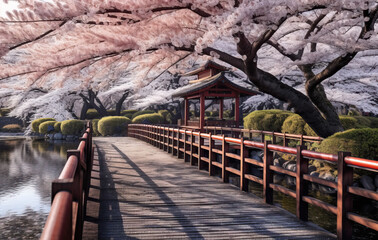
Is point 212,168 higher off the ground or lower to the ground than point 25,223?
higher

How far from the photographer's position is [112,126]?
3042cm

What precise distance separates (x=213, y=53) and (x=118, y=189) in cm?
416

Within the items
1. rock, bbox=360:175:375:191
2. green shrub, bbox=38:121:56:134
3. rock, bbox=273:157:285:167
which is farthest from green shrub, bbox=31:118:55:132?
rock, bbox=360:175:375:191

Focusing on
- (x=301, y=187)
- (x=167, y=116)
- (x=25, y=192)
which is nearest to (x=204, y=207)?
(x=301, y=187)

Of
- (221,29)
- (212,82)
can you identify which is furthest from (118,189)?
(212,82)

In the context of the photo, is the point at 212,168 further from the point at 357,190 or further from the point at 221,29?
the point at 357,190

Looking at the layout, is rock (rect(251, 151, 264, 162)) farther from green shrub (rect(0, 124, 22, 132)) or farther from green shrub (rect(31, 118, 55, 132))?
green shrub (rect(0, 124, 22, 132))

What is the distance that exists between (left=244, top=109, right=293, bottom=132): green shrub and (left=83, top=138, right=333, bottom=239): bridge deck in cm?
931

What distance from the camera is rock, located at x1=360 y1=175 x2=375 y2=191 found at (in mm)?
8898

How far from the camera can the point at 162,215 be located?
477 cm

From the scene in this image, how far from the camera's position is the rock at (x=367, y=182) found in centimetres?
890

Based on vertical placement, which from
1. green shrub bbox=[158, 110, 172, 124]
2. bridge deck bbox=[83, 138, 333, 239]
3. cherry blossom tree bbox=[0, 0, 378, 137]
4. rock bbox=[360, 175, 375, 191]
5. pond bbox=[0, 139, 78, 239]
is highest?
cherry blossom tree bbox=[0, 0, 378, 137]

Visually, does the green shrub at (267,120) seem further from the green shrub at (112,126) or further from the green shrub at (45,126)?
the green shrub at (45,126)

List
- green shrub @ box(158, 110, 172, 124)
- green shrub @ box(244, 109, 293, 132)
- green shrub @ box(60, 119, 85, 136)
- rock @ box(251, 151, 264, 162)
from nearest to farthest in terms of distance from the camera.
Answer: rock @ box(251, 151, 264, 162), green shrub @ box(244, 109, 293, 132), green shrub @ box(60, 119, 85, 136), green shrub @ box(158, 110, 172, 124)
